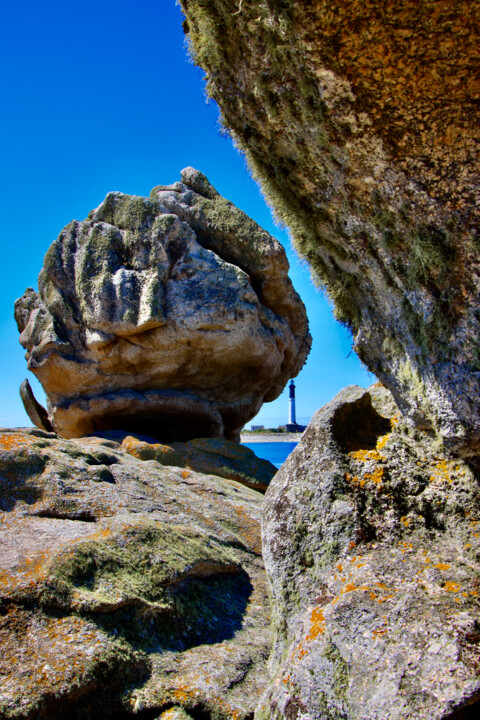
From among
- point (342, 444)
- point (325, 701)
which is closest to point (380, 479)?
point (342, 444)

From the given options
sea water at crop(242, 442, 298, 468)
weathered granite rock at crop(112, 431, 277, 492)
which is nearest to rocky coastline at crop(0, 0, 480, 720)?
weathered granite rock at crop(112, 431, 277, 492)

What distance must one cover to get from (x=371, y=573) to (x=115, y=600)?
2194 mm

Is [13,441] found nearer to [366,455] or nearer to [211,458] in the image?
[366,455]

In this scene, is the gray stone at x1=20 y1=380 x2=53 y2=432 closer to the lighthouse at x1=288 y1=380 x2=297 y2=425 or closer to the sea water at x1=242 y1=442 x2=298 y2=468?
the sea water at x1=242 y1=442 x2=298 y2=468

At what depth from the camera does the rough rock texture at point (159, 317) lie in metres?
13.8

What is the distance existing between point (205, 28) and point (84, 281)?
11.0 meters

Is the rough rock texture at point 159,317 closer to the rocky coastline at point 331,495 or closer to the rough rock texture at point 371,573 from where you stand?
the rocky coastline at point 331,495

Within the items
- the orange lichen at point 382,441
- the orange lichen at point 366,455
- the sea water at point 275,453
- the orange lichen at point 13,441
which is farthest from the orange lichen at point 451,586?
the sea water at point 275,453

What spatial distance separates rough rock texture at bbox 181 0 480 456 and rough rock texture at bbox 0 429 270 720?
2.78 meters

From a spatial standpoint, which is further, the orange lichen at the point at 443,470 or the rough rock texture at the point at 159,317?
the rough rock texture at the point at 159,317

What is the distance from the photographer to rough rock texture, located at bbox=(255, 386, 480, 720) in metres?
2.96

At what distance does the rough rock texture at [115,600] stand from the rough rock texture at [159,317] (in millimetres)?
7136

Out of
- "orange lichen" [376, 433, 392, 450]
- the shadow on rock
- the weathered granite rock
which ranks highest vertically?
"orange lichen" [376, 433, 392, 450]

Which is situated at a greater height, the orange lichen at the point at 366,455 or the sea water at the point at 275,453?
the orange lichen at the point at 366,455
